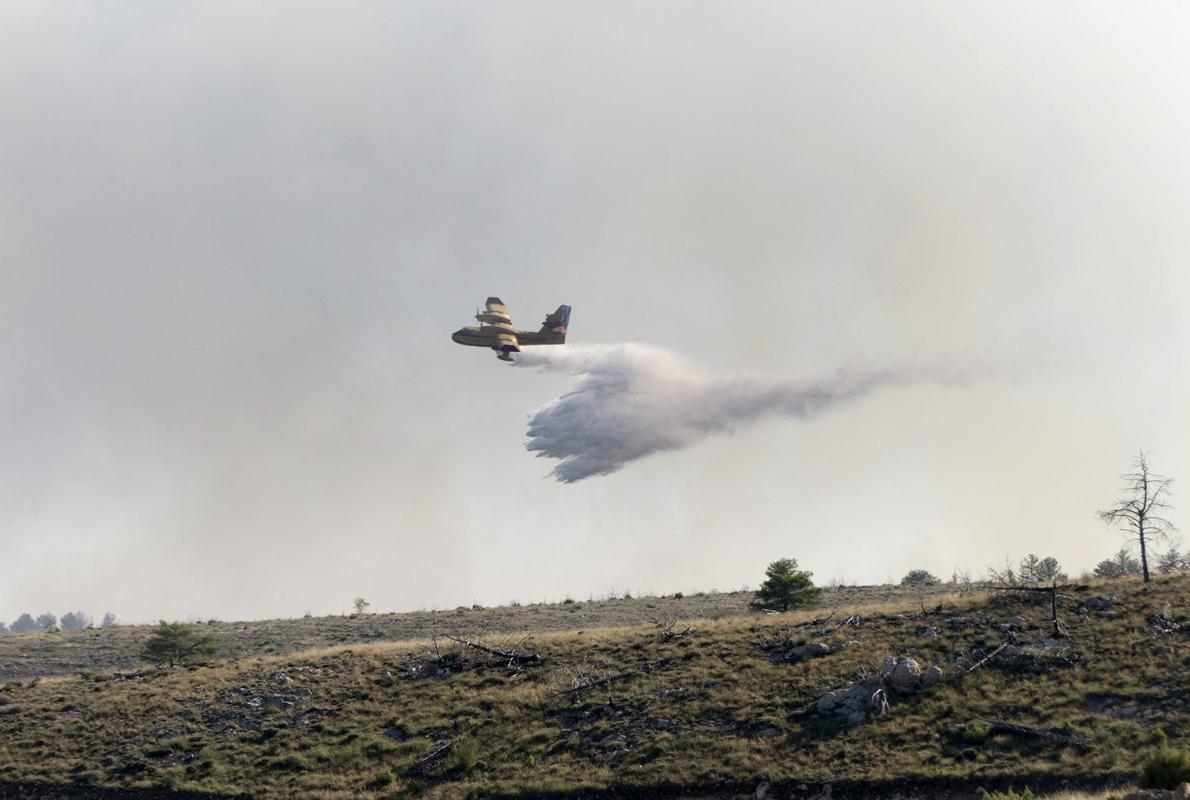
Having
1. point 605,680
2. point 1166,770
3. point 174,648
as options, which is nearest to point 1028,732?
point 1166,770

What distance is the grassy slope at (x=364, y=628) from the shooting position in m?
60.3

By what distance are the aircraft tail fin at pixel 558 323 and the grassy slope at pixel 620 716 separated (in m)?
35.3

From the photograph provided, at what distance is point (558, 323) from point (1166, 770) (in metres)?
61.8

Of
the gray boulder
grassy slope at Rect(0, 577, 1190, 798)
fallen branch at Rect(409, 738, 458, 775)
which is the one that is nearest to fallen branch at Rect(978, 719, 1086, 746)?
grassy slope at Rect(0, 577, 1190, 798)

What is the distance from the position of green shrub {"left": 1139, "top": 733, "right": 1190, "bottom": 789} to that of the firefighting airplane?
189 ft

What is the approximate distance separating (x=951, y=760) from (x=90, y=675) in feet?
148

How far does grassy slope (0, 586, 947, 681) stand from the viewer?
198 feet

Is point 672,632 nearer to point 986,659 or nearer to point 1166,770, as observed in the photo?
point 986,659

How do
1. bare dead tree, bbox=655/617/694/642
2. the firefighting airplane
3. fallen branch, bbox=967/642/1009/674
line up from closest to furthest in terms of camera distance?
1. fallen branch, bbox=967/642/1009/674
2. bare dead tree, bbox=655/617/694/642
3. the firefighting airplane

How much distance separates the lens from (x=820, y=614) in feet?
149

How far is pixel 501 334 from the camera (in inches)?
2884

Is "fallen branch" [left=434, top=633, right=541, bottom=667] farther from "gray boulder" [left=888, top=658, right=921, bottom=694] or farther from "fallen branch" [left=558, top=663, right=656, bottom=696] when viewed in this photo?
"gray boulder" [left=888, top=658, right=921, bottom=694]

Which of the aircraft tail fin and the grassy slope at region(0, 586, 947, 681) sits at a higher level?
the aircraft tail fin

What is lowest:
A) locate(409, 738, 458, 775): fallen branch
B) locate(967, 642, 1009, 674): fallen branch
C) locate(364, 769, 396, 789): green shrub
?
locate(364, 769, 396, 789): green shrub
